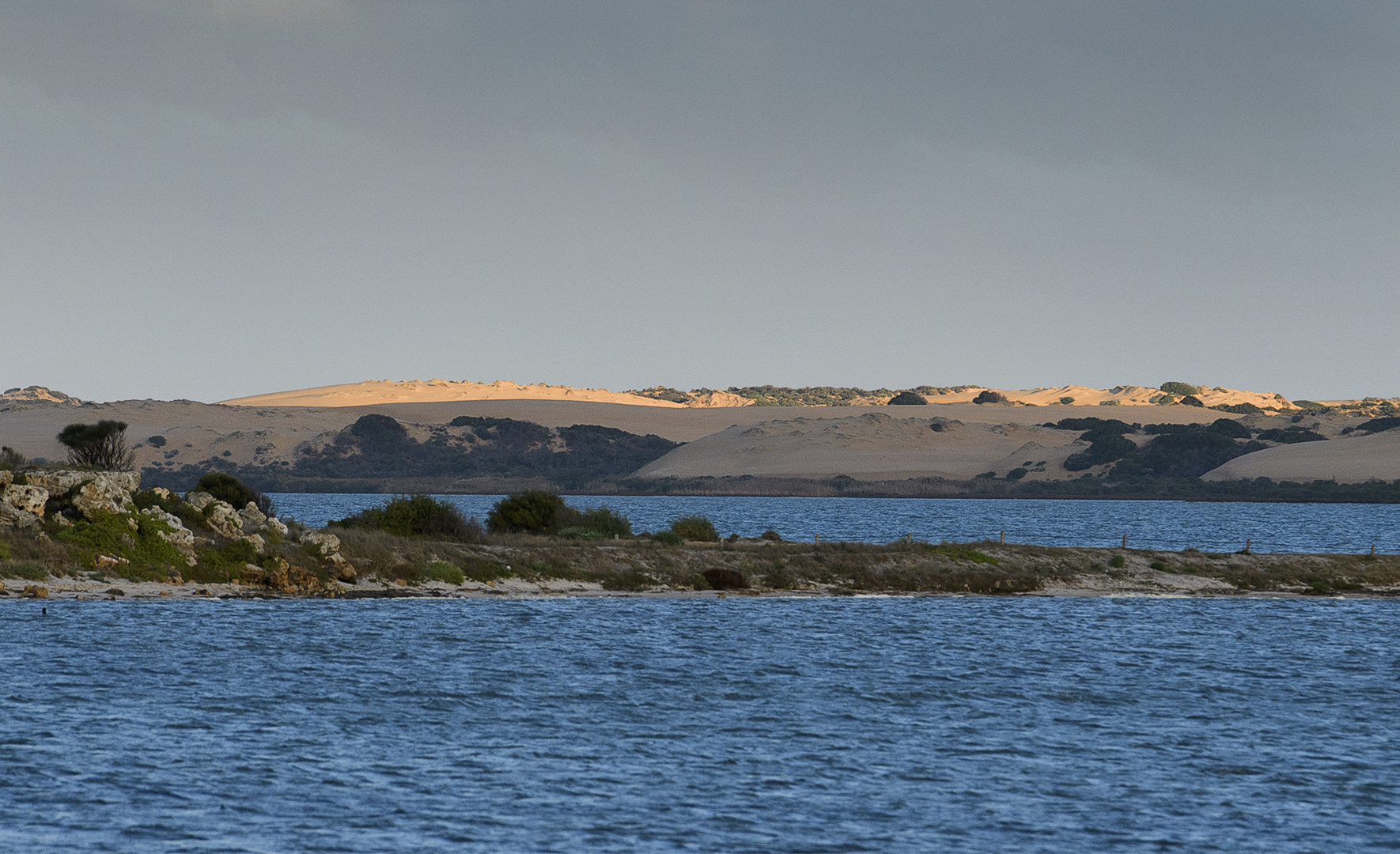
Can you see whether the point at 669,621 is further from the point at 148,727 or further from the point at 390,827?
the point at 390,827

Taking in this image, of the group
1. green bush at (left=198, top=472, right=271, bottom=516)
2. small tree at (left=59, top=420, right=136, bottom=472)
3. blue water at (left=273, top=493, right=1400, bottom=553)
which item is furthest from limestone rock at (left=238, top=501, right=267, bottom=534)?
blue water at (left=273, top=493, right=1400, bottom=553)

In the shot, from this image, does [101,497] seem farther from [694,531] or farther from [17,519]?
[694,531]

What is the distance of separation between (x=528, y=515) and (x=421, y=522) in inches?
315

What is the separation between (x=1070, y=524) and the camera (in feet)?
425

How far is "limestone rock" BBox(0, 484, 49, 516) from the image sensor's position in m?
48.4

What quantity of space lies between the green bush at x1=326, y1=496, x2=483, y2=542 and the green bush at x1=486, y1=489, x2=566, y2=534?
511cm

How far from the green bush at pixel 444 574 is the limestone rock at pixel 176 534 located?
8.06m

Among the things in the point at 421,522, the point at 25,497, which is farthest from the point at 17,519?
the point at 421,522

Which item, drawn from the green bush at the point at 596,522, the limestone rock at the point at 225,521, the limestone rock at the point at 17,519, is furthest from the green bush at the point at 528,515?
the limestone rock at the point at 17,519

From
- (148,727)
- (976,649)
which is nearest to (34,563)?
(148,727)

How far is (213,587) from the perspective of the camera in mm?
47750

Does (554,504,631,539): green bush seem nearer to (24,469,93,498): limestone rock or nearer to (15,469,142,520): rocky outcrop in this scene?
(15,469,142,520): rocky outcrop

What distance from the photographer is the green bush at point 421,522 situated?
6006cm

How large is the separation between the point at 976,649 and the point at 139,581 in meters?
26.7
